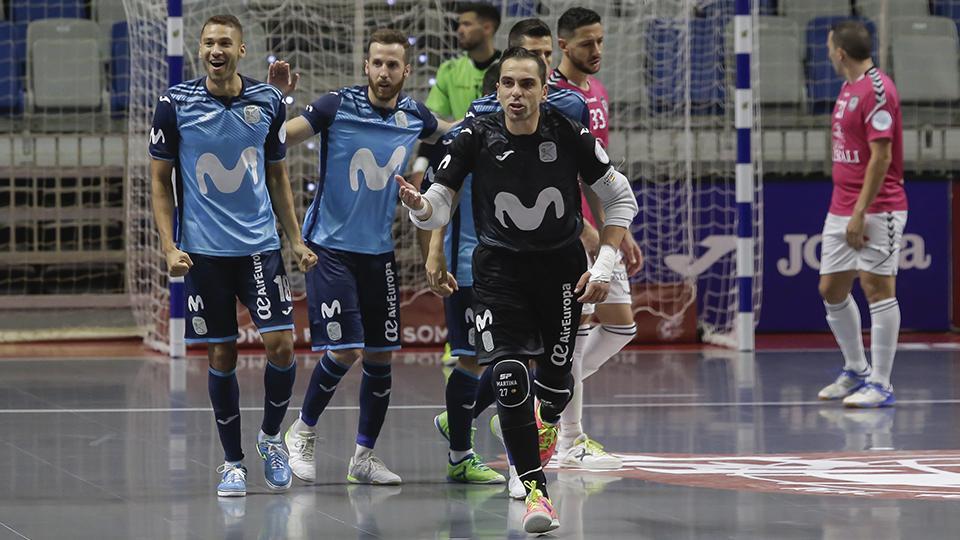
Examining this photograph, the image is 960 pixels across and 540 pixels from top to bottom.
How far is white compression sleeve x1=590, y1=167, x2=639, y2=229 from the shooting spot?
548 centimetres

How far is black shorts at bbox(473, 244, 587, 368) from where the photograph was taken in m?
5.36

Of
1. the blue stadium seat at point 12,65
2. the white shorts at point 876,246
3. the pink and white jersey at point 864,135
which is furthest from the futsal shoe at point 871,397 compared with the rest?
the blue stadium seat at point 12,65

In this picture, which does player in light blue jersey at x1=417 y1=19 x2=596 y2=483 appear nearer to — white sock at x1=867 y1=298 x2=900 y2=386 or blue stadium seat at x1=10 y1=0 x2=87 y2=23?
white sock at x1=867 y1=298 x2=900 y2=386

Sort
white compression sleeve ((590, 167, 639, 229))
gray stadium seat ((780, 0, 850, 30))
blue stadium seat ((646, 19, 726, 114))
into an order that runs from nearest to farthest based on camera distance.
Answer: white compression sleeve ((590, 167, 639, 229)) < blue stadium seat ((646, 19, 726, 114)) < gray stadium seat ((780, 0, 850, 30))

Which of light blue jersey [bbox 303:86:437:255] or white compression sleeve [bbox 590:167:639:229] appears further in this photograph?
light blue jersey [bbox 303:86:437:255]

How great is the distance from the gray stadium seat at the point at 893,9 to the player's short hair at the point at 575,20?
798cm

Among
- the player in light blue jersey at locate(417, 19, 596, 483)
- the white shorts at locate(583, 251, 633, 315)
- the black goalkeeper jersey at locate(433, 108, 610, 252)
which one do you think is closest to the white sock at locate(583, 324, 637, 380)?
the white shorts at locate(583, 251, 633, 315)

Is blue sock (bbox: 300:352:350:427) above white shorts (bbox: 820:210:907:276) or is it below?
below

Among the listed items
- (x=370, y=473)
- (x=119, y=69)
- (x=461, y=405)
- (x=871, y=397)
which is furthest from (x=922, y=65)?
(x=370, y=473)

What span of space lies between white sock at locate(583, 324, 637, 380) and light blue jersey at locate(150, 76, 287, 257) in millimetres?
1800

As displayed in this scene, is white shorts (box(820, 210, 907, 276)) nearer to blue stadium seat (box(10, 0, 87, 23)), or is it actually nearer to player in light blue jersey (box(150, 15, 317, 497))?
player in light blue jersey (box(150, 15, 317, 497))

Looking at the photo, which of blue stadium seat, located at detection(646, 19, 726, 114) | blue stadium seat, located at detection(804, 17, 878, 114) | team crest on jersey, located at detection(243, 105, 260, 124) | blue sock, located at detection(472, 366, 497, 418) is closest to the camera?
team crest on jersey, located at detection(243, 105, 260, 124)

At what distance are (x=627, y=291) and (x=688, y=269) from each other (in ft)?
18.7

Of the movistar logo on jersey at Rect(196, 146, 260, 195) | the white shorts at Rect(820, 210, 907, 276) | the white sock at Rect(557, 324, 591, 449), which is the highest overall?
the movistar logo on jersey at Rect(196, 146, 260, 195)
